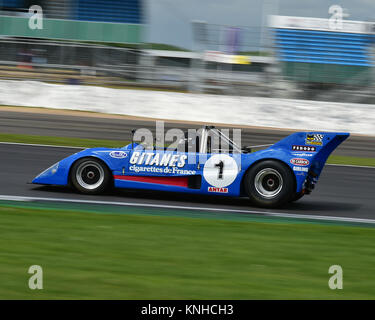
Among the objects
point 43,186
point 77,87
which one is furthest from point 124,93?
point 43,186

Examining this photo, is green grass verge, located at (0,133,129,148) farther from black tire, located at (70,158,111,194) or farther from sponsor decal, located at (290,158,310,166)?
sponsor decal, located at (290,158,310,166)

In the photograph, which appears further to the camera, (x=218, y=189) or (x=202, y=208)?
(x=218, y=189)

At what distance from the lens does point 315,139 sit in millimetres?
7730

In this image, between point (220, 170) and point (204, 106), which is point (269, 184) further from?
point (204, 106)

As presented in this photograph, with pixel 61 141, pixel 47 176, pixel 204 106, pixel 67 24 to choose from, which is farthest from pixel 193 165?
pixel 67 24

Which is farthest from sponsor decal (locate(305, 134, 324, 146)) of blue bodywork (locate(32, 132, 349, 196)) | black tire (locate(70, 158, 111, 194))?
black tire (locate(70, 158, 111, 194))

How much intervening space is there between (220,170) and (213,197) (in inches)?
39.4

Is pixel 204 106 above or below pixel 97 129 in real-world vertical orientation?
above

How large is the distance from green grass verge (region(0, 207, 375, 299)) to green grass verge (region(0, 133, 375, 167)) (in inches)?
290

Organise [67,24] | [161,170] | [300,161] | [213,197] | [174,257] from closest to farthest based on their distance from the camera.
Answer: [174,257], [300,161], [161,170], [213,197], [67,24]

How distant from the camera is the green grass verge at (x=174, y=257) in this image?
4309mm

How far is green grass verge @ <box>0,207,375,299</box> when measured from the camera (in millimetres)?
4309

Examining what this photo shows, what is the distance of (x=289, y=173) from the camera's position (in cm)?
770
